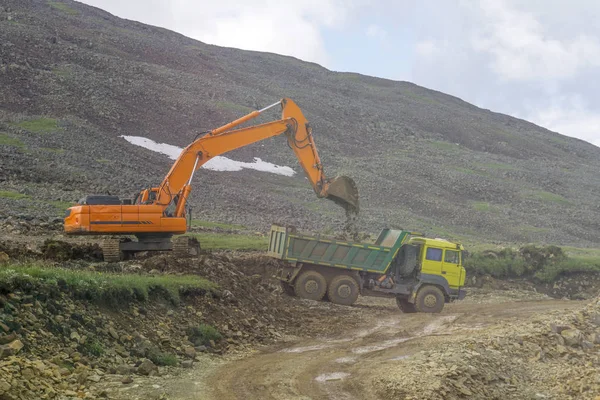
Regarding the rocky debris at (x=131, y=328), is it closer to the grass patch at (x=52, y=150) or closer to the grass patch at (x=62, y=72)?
the grass patch at (x=52, y=150)

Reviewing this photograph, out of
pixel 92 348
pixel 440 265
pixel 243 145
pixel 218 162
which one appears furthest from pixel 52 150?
pixel 92 348

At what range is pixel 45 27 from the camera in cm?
9250

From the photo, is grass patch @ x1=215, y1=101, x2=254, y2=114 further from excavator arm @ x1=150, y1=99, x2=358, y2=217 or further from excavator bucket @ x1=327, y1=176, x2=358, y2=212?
excavator bucket @ x1=327, y1=176, x2=358, y2=212

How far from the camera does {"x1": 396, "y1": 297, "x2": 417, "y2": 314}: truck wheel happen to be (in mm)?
27684

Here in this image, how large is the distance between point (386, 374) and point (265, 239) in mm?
25826

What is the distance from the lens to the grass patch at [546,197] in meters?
90.0

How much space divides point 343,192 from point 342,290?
3.61m

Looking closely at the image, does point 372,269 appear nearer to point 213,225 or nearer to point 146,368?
point 146,368

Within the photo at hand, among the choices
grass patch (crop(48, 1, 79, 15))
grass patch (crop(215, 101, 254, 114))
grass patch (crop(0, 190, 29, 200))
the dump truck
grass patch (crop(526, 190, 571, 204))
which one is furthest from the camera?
grass patch (crop(48, 1, 79, 15))

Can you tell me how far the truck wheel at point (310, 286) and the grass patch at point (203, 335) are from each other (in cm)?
884

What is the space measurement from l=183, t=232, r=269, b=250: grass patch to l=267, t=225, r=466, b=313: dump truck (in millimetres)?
8899

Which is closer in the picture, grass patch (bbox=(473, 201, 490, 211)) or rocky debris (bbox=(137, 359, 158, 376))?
rocky debris (bbox=(137, 359, 158, 376))

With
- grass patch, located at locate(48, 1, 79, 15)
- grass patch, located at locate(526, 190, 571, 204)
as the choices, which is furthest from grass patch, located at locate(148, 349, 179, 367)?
grass patch, located at locate(48, 1, 79, 15)

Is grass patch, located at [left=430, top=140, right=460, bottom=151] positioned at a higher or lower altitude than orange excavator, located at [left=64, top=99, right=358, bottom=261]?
higher
